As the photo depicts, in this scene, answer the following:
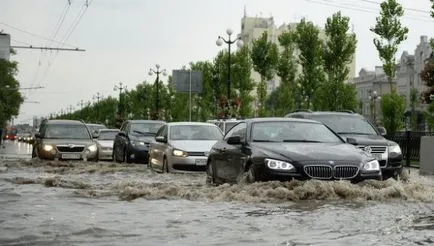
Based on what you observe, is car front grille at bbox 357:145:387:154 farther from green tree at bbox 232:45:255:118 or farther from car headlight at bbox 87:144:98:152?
green tree at bbox 232:45:255:118

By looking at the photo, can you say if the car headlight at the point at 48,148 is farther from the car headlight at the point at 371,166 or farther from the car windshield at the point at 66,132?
the car headlight at the point at 371,166

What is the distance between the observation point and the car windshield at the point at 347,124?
1759 cm

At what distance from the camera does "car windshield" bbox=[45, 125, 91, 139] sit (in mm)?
24812

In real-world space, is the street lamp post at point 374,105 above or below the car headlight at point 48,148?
above

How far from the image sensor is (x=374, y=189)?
11.0 meters

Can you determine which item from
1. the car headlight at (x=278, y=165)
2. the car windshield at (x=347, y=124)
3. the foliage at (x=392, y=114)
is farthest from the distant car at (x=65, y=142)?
the foliage at (x=392, y=114)

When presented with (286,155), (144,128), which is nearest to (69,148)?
(144,128)

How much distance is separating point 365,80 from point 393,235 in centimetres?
11483

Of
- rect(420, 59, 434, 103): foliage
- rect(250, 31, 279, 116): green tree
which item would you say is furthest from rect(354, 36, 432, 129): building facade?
rect(420, 59, 434, 103): foliage

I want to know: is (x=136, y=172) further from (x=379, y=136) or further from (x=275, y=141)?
(x=275, y=141)

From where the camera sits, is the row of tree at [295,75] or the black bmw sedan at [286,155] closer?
the black bmw sedan at [286,155]

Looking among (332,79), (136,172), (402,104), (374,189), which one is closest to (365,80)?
(332,79)

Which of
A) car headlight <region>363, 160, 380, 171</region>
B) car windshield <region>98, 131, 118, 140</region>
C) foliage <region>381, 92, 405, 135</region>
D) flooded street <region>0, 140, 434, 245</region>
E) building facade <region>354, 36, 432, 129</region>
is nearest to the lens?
flooded street <region>0, 140, 434, 245</region>

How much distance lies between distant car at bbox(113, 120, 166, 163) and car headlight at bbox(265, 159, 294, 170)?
13798 millimetres
